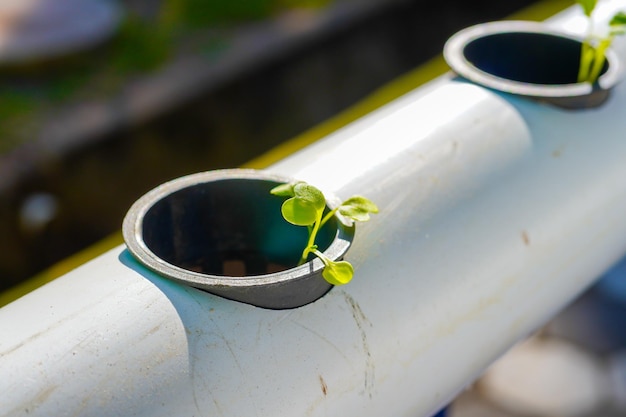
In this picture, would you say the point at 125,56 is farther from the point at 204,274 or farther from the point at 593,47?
the point at 204,274

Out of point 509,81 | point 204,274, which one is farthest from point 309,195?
point 509,81

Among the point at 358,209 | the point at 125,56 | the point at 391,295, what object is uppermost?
the point at 358,209

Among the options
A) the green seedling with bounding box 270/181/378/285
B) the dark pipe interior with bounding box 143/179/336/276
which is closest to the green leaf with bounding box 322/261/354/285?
the green seedling with bounding box 270/181/378/285

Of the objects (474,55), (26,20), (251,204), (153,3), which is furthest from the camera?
(153,3)

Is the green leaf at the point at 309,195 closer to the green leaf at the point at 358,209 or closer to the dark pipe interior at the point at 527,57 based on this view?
the green leaf at the point at 358,209

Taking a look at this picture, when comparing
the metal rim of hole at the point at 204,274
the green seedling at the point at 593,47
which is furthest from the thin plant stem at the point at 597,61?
Result: the metal rim of hole at the point at 204,274

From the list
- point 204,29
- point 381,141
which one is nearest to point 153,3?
point 204,29

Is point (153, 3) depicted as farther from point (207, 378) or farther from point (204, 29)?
point (207, 378)
